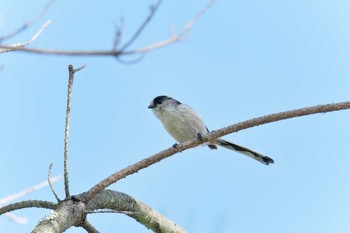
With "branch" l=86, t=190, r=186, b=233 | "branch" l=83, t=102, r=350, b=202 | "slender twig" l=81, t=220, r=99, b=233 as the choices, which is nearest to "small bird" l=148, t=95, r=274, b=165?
"branch" l=86, t=190, r=186, b=233

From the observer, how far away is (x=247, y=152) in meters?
6.53

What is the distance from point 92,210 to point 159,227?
0.61 m

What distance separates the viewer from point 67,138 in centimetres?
370

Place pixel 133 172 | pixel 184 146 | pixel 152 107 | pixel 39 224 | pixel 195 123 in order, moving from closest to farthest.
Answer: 1. pixel 39 224
2. pixel 133 172
3. pixel 184 146
4. pixel 195 123
5. pixel 152 107

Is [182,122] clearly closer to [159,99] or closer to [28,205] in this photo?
[159,99]

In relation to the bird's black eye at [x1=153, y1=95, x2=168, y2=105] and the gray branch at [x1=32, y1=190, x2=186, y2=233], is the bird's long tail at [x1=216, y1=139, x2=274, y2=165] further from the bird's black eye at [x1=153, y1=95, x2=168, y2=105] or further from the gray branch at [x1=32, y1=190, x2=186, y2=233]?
the gray branch at [x1=32, y1=190, x2=186, y2=233]

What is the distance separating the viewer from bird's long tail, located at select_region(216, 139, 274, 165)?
6.21 metres

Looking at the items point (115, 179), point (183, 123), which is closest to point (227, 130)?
point (115, 179)

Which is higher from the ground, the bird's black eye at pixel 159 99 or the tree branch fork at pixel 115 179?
the bird's black eye at pixel 159 99

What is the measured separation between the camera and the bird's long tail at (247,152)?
20.4ft

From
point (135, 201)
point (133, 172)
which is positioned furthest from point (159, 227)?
point (133, 172)

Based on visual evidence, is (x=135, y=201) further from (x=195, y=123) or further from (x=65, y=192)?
(x=195, y=123)

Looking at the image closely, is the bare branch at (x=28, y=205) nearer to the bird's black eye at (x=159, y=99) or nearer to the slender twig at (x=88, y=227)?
the slender twig at (x=88, y=227)

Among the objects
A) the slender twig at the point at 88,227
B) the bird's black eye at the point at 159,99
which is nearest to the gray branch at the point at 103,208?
the slender twig at the point at 88,227
